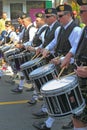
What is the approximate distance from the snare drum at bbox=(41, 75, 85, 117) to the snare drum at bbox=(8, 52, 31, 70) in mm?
4060

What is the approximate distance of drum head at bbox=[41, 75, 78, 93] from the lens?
4.30 meters

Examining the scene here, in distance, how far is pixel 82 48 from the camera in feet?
15.4

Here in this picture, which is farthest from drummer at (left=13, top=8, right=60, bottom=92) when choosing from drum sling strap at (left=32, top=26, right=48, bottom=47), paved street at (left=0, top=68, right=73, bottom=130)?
paved street at (left=0, top=68, right=73, bottom=130)

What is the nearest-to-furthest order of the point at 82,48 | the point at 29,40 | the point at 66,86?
the point at 66,86, the point at 82,48, the point at 29,40

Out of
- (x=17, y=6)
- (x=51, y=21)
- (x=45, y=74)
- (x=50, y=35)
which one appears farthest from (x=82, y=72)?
(x=17, y=6)

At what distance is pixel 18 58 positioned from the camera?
8.77 meters

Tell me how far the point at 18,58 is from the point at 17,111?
5.06 ft

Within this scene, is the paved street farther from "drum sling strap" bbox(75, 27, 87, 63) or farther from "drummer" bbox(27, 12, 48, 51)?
"drum sling strap" bbox(75, 27, 87, 63)

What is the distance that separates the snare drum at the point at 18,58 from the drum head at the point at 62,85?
386 centimetres

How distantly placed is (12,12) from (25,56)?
16899mm

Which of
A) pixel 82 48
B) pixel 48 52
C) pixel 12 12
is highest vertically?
pixel 82 48

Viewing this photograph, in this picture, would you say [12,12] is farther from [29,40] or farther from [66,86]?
[66,86]

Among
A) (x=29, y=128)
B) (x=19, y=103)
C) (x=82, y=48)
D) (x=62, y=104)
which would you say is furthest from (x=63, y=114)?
(x=19, y=103)

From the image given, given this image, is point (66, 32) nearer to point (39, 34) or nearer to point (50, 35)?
point (50, 35)
